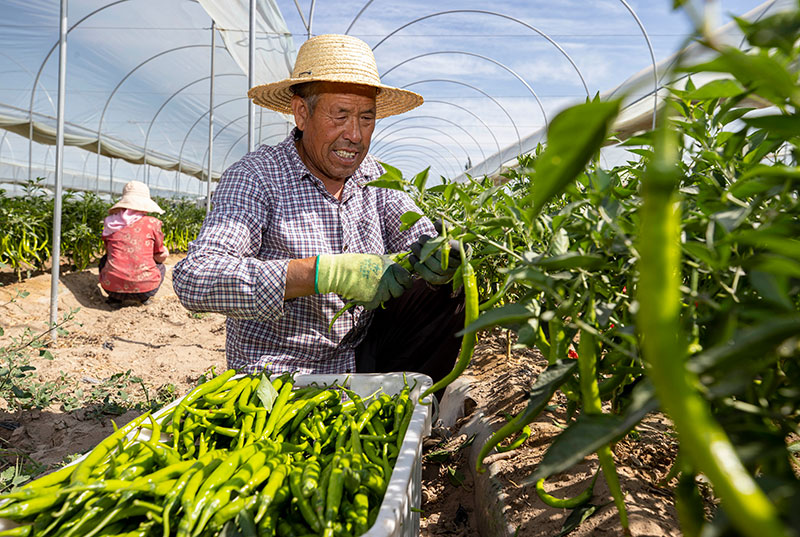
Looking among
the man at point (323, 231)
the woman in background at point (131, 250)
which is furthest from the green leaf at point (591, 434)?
the woman in background at point (131, 250)

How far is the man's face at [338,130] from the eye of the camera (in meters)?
2.20

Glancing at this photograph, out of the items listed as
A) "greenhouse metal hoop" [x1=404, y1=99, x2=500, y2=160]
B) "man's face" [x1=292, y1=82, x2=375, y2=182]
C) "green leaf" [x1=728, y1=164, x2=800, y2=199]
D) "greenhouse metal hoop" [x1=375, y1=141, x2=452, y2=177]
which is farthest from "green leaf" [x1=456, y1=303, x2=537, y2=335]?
"greenhouse metal hoop" [x1=375, y1=141, x2=452, y2=177]

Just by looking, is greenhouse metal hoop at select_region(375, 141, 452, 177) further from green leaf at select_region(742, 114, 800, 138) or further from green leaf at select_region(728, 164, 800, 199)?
green leaf at select_region(742, 114, 800, 138)

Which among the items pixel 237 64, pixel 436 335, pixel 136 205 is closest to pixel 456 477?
pixel 436 335

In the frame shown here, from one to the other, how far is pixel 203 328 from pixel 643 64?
8679mm

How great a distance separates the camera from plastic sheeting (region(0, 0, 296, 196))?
22.0 feet

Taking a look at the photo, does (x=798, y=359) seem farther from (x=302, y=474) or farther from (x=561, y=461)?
(x=302, y=474)

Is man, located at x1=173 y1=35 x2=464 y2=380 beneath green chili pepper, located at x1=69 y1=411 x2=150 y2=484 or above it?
above

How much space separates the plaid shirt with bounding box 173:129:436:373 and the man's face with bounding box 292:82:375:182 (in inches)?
3.5

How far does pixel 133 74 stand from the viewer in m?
9.82

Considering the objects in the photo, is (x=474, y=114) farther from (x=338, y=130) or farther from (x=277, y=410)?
(x=277, y=410)

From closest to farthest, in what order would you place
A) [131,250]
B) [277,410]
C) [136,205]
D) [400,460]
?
[400,460], [277,410], [131,250], [136,205]

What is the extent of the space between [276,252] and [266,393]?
2.81ft

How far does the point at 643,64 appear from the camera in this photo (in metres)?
9.80
